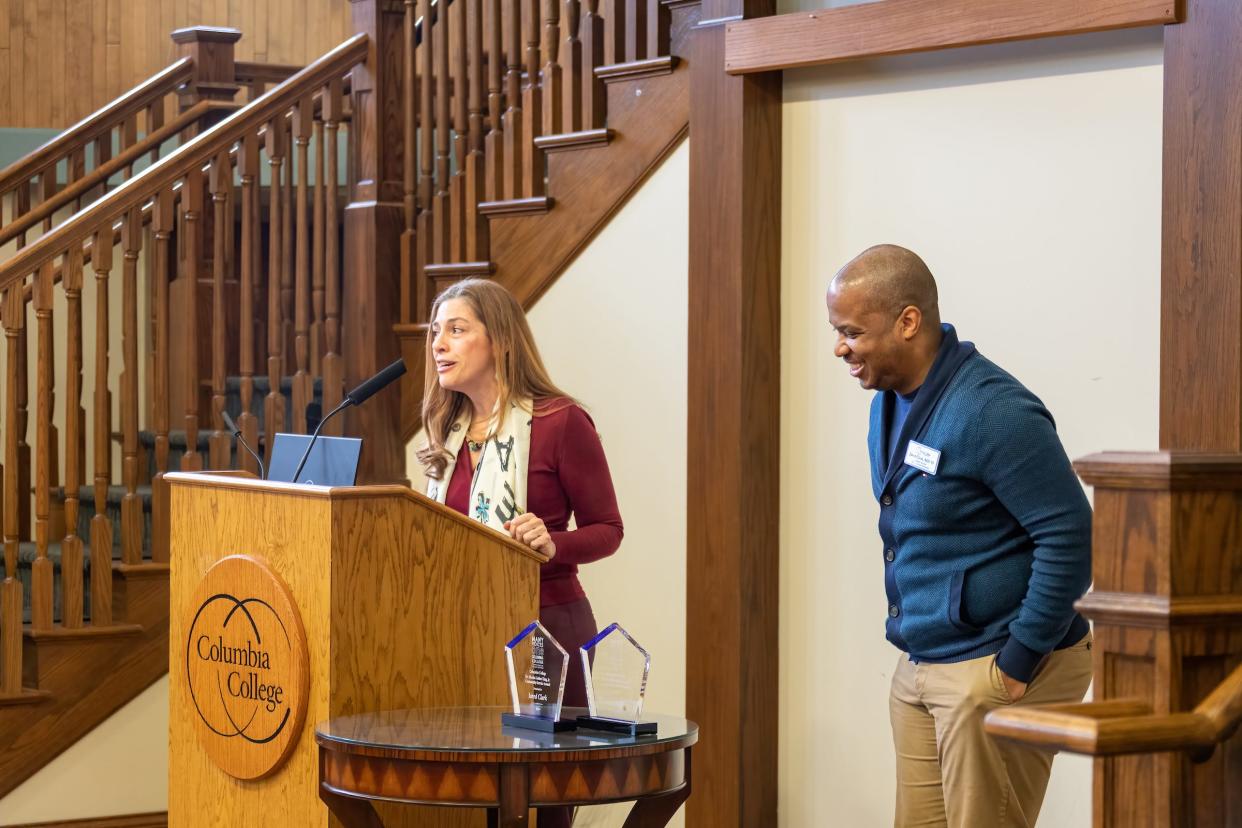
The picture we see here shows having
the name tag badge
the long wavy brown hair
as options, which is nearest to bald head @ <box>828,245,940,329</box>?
the name tag badge

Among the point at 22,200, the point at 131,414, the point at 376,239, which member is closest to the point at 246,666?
the point at 131,414

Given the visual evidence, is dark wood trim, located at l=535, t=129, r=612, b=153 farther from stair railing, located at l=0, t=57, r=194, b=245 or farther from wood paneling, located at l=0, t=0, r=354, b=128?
wood paneling, located at l=0, t=0, r=354, b=128

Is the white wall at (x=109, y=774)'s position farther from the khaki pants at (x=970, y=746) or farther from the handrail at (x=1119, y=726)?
the handrail at (x=1119, y=726)

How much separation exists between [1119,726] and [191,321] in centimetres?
340

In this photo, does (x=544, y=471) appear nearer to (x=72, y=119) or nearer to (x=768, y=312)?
(x=768, y=312)

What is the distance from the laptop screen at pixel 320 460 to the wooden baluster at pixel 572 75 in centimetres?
188

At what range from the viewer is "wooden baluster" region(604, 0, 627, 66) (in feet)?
14.8

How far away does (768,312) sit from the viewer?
4.06 metres

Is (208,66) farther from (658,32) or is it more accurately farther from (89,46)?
(658,32)

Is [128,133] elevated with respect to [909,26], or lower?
elevated

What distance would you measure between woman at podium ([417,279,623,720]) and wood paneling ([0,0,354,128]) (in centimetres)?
425

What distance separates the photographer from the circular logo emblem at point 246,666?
105 inches

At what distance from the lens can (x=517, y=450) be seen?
311 centimetres

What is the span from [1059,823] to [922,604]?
1101mm
